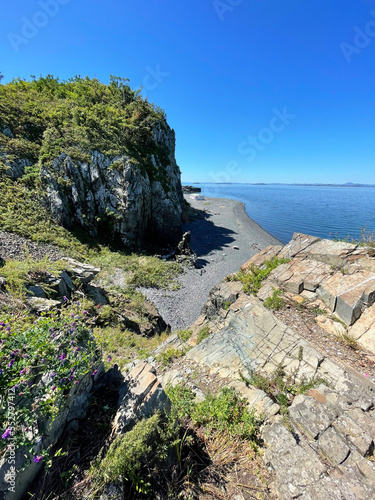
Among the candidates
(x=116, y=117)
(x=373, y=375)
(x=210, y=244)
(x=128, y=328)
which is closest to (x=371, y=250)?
(x=373, y=375)

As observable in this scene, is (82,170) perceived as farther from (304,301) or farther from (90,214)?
(304,301)

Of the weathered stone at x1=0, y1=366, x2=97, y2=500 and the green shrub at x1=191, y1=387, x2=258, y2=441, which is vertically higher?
the weathered stone at x1=0, y1=366, x2=97, y2=500

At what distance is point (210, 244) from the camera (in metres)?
29.2

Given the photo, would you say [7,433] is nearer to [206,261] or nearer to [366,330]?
[366,330]

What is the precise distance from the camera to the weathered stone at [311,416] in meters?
4.08

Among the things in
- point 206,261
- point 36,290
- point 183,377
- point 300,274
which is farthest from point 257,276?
point 206,261

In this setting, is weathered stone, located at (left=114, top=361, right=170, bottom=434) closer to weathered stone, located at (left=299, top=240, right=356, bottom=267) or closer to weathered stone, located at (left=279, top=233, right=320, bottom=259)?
weathered stone, located at (left=299, top=240, right=356, bottom=267)

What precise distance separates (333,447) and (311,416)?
56 centimetres

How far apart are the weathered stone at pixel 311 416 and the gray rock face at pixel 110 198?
20.9 metres

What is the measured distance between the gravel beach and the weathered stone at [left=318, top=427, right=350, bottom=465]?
34.6 ft

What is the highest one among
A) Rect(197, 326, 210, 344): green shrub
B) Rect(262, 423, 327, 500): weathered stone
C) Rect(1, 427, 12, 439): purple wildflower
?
Rect(1, 427, 12, 439): purple wildflower

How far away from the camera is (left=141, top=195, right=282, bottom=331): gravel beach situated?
15.5 metres

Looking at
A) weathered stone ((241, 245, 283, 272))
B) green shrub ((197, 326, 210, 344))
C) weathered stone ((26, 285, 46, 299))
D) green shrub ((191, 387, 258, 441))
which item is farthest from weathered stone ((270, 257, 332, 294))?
weathered stone ((26, 285, 46, 299))

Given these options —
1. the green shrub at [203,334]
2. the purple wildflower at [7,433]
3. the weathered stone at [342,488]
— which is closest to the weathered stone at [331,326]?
the weathered stone at [342,488]
